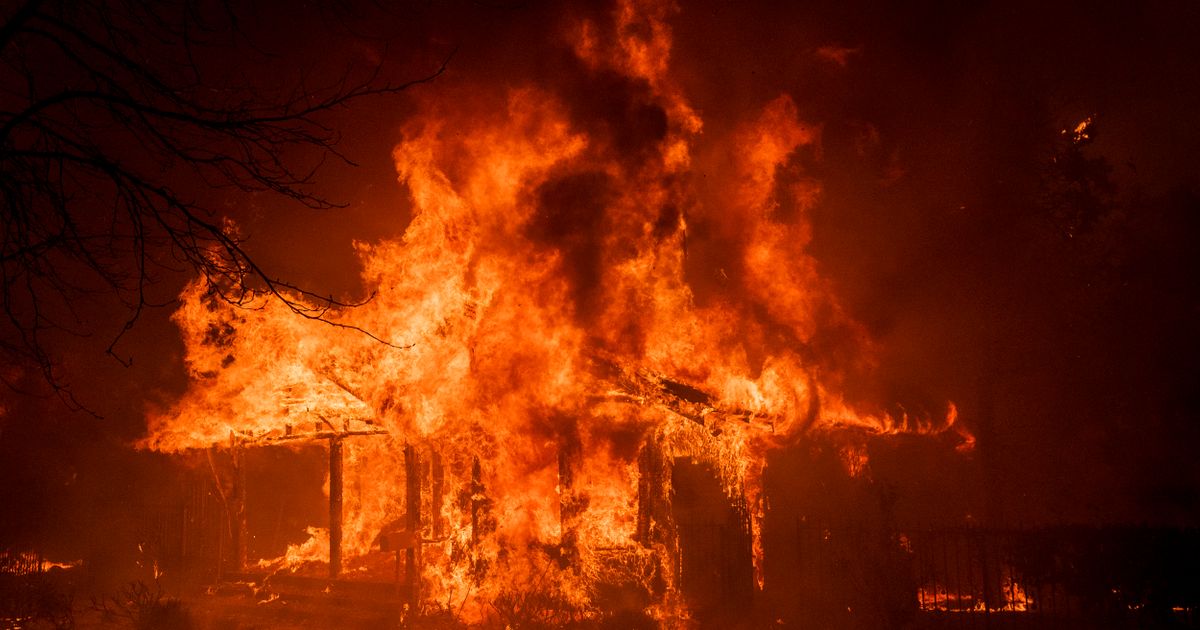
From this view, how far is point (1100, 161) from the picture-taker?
24.5m

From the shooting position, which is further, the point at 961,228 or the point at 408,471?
the point at 961,228

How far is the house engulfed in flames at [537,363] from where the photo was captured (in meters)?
13.3

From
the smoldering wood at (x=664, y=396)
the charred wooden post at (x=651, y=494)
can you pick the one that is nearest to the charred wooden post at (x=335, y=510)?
the smoldering wood at (x=664, y=396)

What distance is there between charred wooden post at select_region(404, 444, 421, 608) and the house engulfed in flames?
0.14 ft

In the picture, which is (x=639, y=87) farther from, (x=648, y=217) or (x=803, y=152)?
(x=803, y=152)

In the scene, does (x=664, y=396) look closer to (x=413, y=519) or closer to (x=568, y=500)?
(x=568, y=500)

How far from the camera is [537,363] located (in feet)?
46.0

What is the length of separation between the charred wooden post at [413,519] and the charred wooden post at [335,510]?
8.89 feet

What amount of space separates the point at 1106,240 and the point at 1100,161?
2.54 meters

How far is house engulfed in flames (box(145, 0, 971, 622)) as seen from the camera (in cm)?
1328

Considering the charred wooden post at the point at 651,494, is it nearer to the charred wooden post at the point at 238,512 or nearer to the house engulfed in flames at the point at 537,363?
the house engulfed in flames at the point at 537,363

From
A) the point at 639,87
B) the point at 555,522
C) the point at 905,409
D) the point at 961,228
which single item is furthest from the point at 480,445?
the point at 961,228

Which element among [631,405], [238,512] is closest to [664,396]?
[631,405]

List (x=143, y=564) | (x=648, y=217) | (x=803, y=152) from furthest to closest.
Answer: (x=803, y=152), (x=143, y=564), (x=648, y=217)
